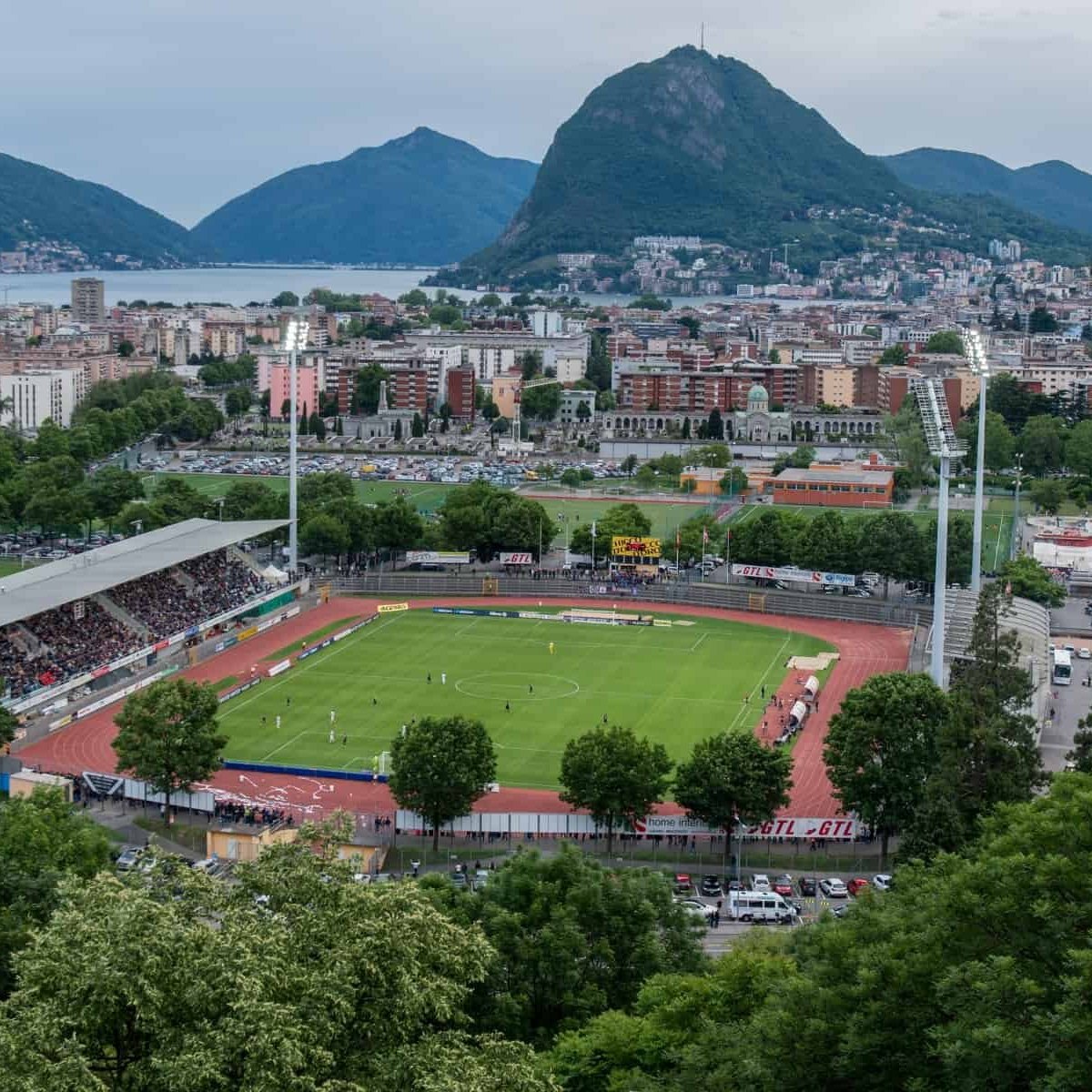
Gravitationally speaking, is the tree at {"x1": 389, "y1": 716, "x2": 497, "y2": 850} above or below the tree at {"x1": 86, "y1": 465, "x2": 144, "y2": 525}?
below

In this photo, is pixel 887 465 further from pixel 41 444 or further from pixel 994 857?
pixel 994 857

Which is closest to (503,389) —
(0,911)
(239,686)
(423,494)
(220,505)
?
(423,494)

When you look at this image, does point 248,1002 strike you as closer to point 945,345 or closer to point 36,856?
point 36,856

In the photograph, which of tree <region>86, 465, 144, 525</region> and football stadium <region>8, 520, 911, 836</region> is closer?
football stadium <region>8, 520, 911, 836</region>

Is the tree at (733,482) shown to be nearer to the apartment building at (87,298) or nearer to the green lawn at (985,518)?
the green lawn at (985,518)

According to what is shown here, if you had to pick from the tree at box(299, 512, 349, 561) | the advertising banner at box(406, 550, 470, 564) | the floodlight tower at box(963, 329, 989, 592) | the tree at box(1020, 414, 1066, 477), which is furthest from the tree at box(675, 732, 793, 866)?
the tree at box(1020, 414, 1066, 477)

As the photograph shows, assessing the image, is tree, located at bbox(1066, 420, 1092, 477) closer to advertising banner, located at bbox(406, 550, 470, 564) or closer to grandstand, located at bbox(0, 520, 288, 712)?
advertising banner, located at bbox(406, 550, 470, 564)

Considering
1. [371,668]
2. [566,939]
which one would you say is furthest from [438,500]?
[566,939]
